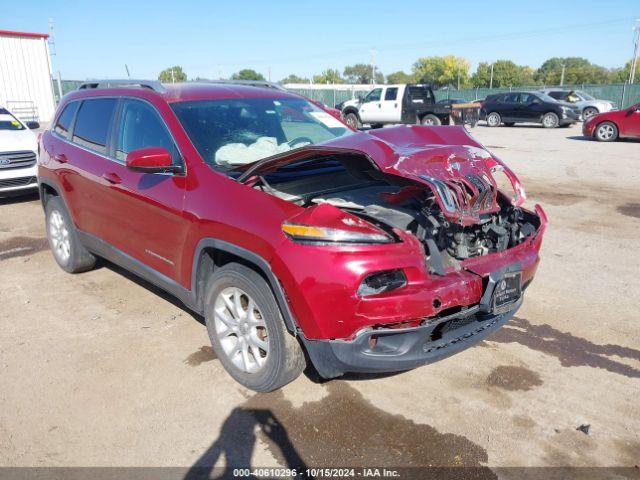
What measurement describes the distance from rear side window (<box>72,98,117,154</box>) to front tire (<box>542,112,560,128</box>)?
22487 millimetres

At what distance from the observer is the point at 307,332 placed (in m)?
2.74

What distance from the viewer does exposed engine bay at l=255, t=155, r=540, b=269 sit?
9.98 ft

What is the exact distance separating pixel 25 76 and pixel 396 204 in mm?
29115

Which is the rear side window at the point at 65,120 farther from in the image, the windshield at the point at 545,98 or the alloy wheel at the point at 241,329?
the windshield at the point at 545,98

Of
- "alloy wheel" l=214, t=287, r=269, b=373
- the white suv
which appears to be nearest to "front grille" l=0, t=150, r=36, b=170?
the white suv

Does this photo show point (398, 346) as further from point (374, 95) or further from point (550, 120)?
point (550, 120)

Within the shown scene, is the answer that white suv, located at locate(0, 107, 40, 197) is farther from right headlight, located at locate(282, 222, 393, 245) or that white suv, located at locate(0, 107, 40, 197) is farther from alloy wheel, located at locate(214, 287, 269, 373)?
right headlight, located at locate(282, 222, 393, 245)

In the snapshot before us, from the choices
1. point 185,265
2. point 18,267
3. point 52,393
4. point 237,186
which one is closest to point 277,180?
point 237,186

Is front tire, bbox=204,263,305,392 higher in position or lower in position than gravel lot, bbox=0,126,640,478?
higher

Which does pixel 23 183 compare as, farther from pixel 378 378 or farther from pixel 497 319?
pixel 497 319

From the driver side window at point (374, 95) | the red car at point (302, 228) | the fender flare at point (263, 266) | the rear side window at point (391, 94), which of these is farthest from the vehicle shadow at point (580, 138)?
the fender flare at point (263, 266)

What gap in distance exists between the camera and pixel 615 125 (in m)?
16.6

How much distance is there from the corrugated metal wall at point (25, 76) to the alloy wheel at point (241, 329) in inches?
1089

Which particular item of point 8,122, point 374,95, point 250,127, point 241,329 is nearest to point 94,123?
point 250,127
